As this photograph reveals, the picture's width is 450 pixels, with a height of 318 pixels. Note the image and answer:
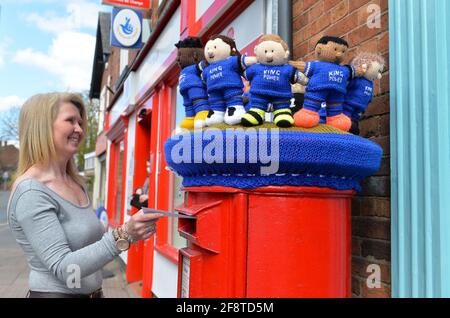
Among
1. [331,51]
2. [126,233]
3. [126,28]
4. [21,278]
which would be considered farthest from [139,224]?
[126,28]

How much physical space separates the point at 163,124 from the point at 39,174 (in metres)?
3.77

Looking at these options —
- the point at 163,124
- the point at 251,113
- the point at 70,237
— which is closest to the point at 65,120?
the point at 70,237

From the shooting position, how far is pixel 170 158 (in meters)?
1.50

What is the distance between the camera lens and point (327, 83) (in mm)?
1417

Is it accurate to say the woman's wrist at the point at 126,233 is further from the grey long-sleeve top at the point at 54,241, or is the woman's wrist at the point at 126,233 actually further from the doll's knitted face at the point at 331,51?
the doll's knitted face at the point at 331,51

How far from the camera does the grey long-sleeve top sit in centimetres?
155

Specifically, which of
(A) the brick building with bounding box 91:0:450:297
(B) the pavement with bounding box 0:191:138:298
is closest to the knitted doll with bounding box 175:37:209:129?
(A) the brick building with bounding box 91:0:450:297

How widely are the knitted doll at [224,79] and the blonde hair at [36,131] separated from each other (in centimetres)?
74

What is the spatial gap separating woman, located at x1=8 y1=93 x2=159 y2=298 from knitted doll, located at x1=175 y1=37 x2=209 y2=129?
0.45 meters

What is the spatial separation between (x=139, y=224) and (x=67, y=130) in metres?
0.57

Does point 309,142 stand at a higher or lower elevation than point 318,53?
lower

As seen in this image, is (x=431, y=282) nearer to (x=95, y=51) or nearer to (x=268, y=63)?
(x=268, y=63)

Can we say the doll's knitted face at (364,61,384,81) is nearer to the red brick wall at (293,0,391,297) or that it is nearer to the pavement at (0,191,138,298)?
the red brick wall at (293,0,391,297)

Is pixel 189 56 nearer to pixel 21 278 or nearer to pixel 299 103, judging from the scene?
pixel 299 103
